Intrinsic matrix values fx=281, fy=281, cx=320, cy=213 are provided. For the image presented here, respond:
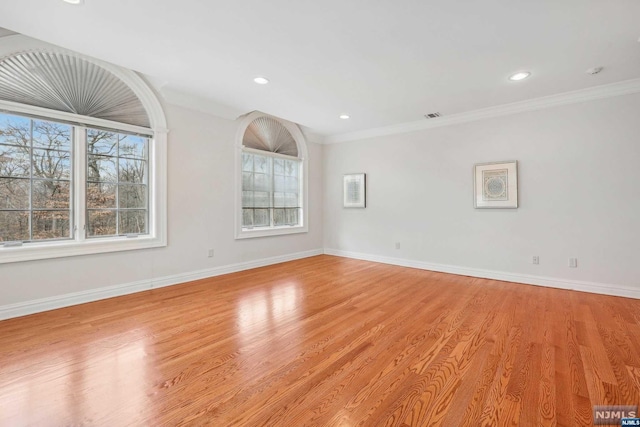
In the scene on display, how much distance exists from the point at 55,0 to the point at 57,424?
2.85 m

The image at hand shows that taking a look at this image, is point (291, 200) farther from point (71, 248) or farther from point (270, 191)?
point (71, 248)

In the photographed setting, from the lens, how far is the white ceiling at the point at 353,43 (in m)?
2.20

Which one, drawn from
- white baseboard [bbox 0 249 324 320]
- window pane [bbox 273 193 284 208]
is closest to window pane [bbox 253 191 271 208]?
window pane [bbox 273 193 284 208]

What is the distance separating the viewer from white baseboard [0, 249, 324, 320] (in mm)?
2848

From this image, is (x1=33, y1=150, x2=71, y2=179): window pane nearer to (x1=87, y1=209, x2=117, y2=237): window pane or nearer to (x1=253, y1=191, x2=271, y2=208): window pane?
(x1=87, y1=209, x2=117, y2=237): window pane

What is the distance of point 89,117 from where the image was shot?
10.7 feet

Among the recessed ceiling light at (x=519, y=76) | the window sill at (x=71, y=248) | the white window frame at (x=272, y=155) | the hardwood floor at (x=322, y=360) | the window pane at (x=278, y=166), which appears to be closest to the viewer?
the hardwood floor at (x=322, y=360)

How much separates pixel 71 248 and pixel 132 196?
0.90m

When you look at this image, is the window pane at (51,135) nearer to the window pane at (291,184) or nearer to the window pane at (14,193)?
the window pane at (14,193)

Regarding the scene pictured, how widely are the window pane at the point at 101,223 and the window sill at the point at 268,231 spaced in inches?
68.7

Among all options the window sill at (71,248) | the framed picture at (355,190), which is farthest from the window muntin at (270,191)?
the window sill at (71,248)

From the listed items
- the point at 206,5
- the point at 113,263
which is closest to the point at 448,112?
the point at 206,5

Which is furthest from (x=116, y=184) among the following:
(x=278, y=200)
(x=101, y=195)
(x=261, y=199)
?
(x=278, y=200)

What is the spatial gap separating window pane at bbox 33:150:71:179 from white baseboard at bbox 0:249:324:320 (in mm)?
1340
